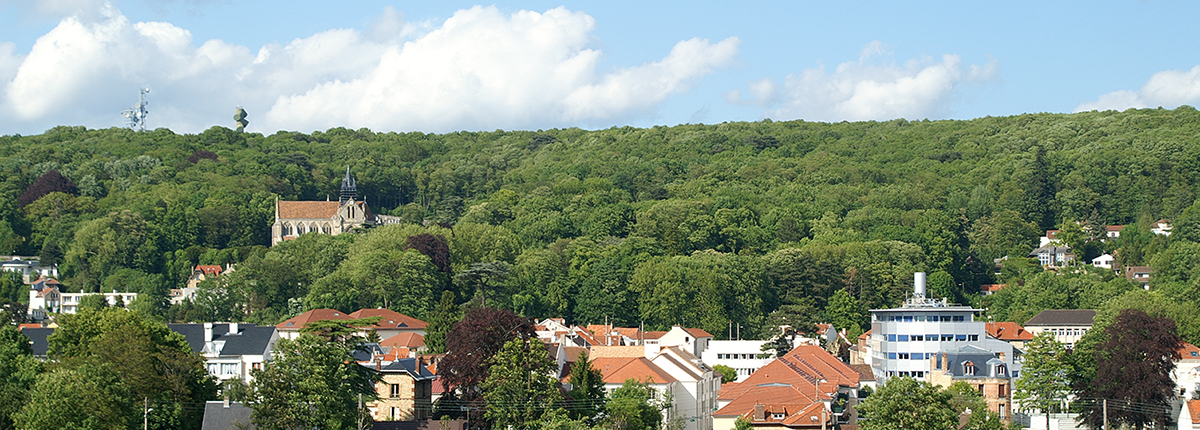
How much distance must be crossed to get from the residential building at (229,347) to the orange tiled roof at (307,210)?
73.6 m

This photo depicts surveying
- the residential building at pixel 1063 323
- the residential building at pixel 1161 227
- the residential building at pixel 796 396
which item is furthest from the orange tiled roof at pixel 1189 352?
the residential building at pixel 1161 227

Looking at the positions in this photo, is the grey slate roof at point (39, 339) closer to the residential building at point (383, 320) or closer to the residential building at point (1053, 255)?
the residential building at point (383, 320)

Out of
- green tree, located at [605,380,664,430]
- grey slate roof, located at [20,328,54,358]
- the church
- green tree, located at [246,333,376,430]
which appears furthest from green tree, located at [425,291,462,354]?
the church

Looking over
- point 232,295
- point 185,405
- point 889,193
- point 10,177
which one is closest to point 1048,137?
point 889,193

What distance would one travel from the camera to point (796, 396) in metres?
66.5

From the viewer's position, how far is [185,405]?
197 feet

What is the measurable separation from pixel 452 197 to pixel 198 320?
69.1 metres

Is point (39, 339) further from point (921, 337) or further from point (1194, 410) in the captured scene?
point (1194, 410)

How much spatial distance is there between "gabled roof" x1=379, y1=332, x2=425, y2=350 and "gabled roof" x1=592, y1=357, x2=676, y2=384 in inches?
991

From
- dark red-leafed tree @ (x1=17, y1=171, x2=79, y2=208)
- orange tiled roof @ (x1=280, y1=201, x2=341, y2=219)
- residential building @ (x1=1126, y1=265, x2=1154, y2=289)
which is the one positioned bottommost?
residential building @ (x1=1126, y1=265, x2=1154, y2=289)

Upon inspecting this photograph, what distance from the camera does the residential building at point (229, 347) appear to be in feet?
279

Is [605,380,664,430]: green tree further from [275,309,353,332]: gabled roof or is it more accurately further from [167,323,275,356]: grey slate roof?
[275,309,353,332]: gabled roof

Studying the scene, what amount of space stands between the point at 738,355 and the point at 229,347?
1338 inches

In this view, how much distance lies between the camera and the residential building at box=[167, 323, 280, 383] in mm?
85000
